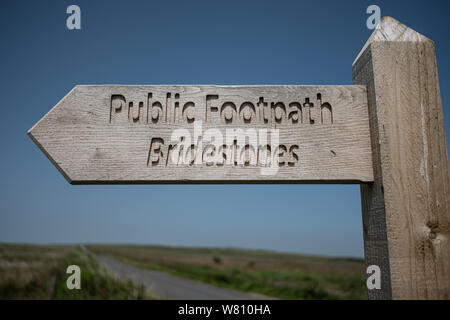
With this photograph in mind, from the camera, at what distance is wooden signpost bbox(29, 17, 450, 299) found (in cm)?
160

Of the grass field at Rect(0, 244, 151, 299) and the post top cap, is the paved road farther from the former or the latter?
the post top cap

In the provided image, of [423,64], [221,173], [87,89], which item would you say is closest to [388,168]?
[423,64]

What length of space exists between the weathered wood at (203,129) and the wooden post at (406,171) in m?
0.11

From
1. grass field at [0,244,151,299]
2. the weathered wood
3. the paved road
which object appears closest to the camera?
the weathered wood

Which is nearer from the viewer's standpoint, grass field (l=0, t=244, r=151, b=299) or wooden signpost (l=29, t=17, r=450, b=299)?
wooden signpost (l=29, t=17, r=450, b=299)

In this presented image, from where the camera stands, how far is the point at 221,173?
167 centimetres

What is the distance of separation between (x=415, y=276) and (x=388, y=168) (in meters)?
0.55

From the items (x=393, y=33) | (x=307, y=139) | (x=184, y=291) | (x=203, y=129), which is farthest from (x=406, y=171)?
(x=184, y=291)

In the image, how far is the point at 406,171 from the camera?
1615 mm

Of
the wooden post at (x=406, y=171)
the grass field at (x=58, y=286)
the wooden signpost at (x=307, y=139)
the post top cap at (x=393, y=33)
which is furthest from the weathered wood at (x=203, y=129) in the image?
the grass field at (x=58, y=286)

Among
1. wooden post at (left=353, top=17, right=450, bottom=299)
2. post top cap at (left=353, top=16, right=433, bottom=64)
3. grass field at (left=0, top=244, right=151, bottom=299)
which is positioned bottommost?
grass field at (left=0, top=244, right=151, bottom=299)

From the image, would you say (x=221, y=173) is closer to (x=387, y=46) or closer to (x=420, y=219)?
(x=420, y=219)

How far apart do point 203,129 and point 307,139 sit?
0.58 metres

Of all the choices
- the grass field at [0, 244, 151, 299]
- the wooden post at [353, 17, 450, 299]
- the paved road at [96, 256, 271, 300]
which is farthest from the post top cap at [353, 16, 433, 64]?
the paved road at [96, 256, 271, 300]
